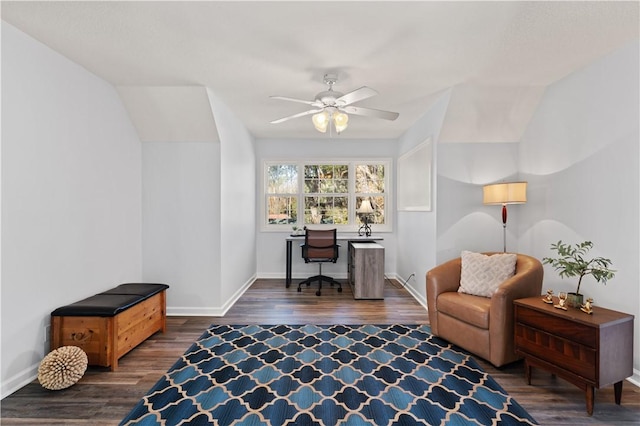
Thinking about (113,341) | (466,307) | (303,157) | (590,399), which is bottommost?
(590,399)

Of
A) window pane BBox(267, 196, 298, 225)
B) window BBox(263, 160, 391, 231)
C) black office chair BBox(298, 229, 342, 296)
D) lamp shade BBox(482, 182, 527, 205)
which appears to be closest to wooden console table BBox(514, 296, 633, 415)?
lamp shade BBox(482, 182, 527, 205)

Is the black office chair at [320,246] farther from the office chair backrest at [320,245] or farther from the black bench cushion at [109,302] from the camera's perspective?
the black bench cushion at [109,302]

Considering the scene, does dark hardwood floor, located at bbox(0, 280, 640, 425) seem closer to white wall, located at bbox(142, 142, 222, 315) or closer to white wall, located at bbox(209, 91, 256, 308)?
white wall, located at bbox(142, 142, 222, 315)

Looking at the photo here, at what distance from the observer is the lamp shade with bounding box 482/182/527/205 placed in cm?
302

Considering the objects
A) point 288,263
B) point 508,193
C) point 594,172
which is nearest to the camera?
point 594,172

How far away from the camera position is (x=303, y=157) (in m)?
5.45

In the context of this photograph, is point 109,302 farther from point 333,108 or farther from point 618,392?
point 618,392

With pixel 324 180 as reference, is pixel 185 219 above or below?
below

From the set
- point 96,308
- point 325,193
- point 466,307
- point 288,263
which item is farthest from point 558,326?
point 325,193

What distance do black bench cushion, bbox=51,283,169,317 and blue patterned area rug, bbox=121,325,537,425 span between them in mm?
648

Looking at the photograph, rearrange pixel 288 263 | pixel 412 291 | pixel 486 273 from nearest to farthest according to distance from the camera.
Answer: pixel 486 273, pixel 412 291, pixel 288 263

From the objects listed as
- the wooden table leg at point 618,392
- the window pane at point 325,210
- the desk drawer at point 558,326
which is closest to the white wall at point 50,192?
the window pane at point 325,210

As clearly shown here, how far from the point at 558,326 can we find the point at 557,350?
0.17 metres

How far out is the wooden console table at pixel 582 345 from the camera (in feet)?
5.93
